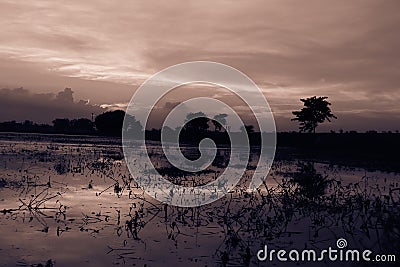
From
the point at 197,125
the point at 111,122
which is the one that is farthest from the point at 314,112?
the point at 111,122

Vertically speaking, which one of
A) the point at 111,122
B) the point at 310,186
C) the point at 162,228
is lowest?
the point at 162,228

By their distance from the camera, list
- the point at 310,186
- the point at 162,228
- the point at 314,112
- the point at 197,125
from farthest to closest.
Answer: the point at 197,125
the point at 314,112
the point at 310,186
the point at 162,228

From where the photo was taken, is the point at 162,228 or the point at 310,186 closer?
the point at 162,228

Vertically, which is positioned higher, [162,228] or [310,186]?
[310,186]

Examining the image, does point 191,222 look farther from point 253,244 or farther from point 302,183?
point 302,183

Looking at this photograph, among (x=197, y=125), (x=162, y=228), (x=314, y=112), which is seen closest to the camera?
(x=162, y=228)

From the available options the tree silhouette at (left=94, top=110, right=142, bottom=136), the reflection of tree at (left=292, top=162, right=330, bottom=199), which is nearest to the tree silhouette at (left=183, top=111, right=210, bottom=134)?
the tree silhouette at (left=94, top=110, right=142, bottom=136)

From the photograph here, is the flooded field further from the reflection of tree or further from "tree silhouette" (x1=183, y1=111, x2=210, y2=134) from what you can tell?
"tree silhouette" (x1=183, y1=111, x2=210, y2=134)

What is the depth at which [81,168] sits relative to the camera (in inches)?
847

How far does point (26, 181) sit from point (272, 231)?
10.4 metres

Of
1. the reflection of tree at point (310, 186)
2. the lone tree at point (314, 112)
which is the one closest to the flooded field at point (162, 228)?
the reflection of tree at point (310, 186)

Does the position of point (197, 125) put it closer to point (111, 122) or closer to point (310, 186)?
point (111, 122)

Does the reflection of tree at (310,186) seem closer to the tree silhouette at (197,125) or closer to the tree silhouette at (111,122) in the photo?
the tree silhouette at (197,125)

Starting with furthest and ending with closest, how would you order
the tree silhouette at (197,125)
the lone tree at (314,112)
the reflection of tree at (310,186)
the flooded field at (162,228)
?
the tree silhouette at (197,125), the lone tree at (314,112), the reflection of tree at (310,186), the flooded field at (162,228)
